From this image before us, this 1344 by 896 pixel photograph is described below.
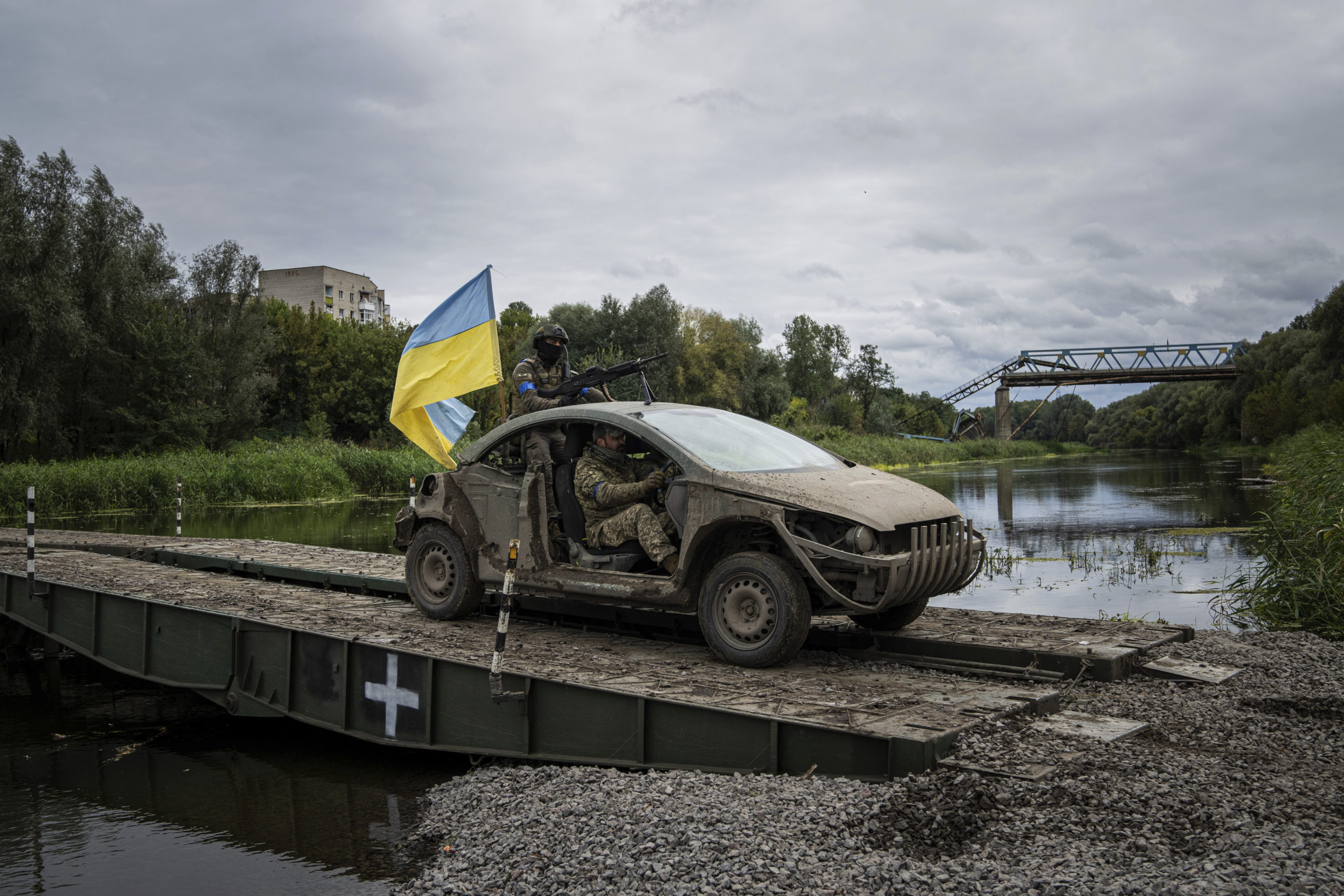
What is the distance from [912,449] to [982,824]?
60.6 metres

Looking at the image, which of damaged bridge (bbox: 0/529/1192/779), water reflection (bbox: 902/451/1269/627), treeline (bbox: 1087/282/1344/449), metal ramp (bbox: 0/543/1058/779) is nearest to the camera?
metal ramp (bbox: 0/543/1058/779)

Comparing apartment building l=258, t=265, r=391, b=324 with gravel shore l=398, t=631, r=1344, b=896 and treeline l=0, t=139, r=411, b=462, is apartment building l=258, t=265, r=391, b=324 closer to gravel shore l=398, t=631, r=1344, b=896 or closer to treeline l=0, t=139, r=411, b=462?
treeline l=0, t=139, r=411, b=462

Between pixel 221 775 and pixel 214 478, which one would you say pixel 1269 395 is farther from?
pixel 221 775

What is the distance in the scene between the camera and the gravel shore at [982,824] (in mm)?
3748

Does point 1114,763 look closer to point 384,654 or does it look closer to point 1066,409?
point 384,654

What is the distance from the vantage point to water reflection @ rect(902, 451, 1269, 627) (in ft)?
43.4

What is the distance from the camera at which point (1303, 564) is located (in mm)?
10305

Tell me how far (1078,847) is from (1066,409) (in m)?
149

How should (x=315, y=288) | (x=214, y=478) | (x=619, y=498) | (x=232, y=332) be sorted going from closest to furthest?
1. (x=619, y=498)
2. (x=214, y=478)
3. (x=232, y=332)
4. (x=315, y=288)

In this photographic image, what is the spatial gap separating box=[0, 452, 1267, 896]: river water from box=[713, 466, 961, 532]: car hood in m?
3.03

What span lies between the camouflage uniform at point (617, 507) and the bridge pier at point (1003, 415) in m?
75.5

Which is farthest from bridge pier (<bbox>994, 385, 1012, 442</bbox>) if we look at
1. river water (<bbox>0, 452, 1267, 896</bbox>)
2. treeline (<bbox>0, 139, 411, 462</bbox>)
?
river water (<bbox>0, 452, 1267, 896</bbox>)

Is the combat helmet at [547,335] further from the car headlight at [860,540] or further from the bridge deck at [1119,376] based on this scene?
the bridge deck at [1119,376]

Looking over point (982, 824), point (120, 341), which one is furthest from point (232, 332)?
point (982, 824)
